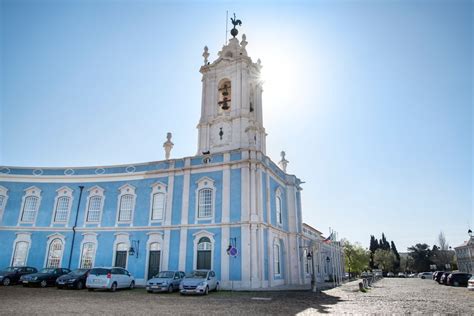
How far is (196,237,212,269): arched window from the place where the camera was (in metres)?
22.9

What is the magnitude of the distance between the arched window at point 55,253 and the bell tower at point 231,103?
45.9ft

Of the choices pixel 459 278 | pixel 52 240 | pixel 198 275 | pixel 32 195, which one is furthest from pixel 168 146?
pixel 459 278

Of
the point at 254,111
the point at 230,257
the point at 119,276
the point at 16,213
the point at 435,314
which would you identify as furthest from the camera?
the point at 254,111

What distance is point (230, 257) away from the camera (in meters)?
22.1

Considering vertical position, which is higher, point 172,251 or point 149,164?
point 149,164

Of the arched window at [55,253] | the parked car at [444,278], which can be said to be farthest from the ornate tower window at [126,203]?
the parked car at [444,278]

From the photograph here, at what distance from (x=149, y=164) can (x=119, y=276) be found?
10.7 meters

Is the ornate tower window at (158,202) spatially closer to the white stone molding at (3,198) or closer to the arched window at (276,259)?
the arched window at (276,259)

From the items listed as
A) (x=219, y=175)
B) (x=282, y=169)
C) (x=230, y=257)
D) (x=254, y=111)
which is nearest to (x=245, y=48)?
(x=254, y=111)

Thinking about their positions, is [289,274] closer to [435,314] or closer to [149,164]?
[149,164]

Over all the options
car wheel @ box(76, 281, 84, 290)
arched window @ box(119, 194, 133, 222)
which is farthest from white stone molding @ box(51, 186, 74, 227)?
car wheel @ box(76, 281, 84, 290)

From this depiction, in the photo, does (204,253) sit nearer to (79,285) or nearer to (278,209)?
(278,209)

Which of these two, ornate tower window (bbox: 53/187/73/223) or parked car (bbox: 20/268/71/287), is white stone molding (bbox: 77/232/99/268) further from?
parked car (bbox: 20/268/71/287)

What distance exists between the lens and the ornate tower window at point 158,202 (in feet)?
84.3
